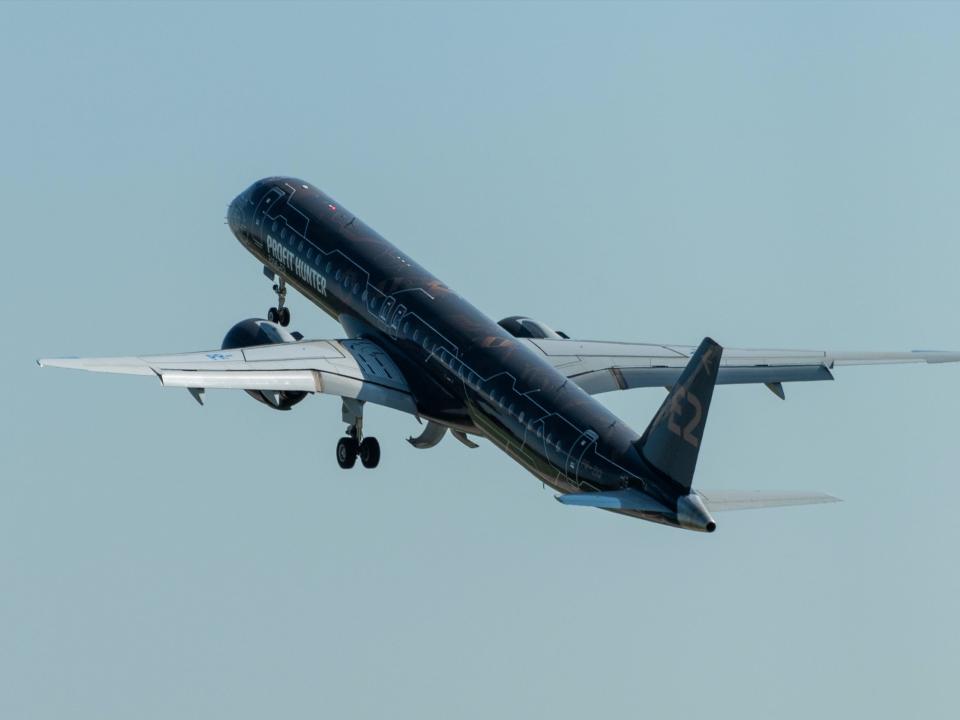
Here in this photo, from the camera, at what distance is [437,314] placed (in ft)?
251

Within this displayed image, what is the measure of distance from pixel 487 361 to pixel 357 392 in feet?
15.1

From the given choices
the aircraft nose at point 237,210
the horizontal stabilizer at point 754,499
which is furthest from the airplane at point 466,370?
the aircraft nose at point 237,210

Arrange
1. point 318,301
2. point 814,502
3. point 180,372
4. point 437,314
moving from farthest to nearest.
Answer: point 318,301 < point 437,314 < point 180,372 < point 814,502

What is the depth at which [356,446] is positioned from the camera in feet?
254

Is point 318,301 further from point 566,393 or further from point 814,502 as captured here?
point 814,502

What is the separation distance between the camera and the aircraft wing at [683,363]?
256 feet

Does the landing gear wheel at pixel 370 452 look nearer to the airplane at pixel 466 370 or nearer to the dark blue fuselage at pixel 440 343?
the airplane at pixel 466 370

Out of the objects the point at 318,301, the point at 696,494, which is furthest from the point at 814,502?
the point at 318,301

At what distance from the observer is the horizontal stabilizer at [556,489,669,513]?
6581 centimetres

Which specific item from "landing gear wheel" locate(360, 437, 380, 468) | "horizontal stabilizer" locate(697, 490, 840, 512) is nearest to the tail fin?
"horizontal stabilizer" locate(697, 490, 840, 512)

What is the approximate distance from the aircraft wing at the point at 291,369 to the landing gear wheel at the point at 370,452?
Answer: 1.88 m

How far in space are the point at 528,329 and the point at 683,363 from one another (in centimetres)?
573

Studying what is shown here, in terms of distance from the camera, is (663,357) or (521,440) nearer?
(521,440)

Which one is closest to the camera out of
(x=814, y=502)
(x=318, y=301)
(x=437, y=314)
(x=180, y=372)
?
(x=814, y=502)
